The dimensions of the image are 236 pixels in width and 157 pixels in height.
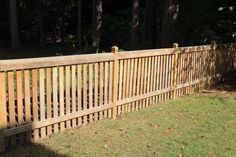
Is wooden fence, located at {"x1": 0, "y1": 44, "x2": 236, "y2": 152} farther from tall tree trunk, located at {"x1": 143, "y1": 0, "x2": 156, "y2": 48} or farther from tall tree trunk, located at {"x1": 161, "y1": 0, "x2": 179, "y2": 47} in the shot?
tall tree trunk, located at {"x1": 143, "y1": 0, "x2": 156, "y2": 48}

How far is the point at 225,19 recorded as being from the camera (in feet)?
46.0

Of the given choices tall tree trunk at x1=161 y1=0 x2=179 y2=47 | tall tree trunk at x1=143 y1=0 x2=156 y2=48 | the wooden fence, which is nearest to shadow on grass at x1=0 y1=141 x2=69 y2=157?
the wooden fence

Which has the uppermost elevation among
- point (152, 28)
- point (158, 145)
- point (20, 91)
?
point (152, 28)

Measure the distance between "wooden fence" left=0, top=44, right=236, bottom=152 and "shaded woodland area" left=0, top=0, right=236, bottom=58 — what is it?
12.1ft

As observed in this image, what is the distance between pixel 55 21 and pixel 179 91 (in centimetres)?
1973

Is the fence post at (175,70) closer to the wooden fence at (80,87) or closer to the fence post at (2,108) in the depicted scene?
the wooden fence at (80,87)

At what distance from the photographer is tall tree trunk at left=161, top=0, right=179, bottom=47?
11.9 meters

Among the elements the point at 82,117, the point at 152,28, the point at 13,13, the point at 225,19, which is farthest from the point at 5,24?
the point at 82,117

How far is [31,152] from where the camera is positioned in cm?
522

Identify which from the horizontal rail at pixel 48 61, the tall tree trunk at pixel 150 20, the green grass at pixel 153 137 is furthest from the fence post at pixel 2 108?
the tall tree trunk at pixel 150 20

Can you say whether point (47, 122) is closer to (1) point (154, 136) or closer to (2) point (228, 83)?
(1) point (154, 136)

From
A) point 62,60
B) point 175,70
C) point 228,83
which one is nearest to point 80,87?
point 62,60

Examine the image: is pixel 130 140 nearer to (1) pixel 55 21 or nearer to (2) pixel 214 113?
(2) pixel 214 113

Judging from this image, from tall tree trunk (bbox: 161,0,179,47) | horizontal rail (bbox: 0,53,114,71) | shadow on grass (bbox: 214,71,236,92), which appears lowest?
shadow on grass (bbox: 214,71,236,92)
